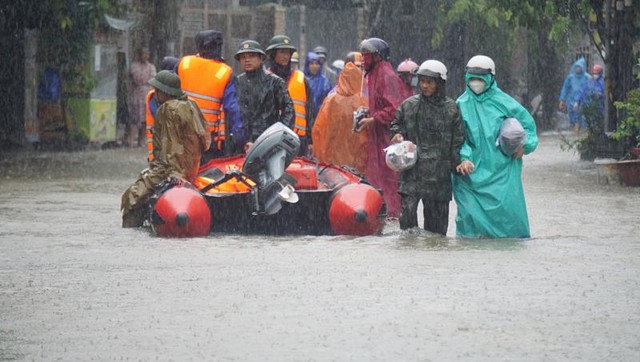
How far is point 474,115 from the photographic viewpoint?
13789 mm

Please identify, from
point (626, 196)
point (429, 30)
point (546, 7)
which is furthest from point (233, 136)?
point (429, 30)

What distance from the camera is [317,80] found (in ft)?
67.9

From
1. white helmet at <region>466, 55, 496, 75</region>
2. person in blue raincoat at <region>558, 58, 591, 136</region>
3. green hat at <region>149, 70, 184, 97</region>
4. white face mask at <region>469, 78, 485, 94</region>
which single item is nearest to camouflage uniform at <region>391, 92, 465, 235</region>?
white face mask at <region>469, 78, 485, 94</region>

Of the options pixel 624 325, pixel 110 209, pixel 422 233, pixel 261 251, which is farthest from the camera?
pixel 110 209

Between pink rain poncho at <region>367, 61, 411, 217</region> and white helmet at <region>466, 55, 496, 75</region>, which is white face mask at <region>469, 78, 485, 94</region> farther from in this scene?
pink rain poncho at <region>367, 61, 411, 217</region>

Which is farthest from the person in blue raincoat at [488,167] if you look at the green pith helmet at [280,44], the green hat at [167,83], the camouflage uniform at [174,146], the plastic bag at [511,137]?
the green pith helmet at [280,44]

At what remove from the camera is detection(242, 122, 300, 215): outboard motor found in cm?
1403

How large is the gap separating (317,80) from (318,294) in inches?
416

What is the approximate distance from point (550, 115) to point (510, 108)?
3060cm

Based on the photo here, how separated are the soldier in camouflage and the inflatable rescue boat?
52 cm

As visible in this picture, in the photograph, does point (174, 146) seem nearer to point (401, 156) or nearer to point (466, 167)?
point (401, 156)

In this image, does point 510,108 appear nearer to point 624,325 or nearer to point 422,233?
point 422,233

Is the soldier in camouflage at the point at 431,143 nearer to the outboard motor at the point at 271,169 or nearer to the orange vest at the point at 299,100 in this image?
the outboard motor at the point at 271,169

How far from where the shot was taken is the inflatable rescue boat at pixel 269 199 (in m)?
14.0
